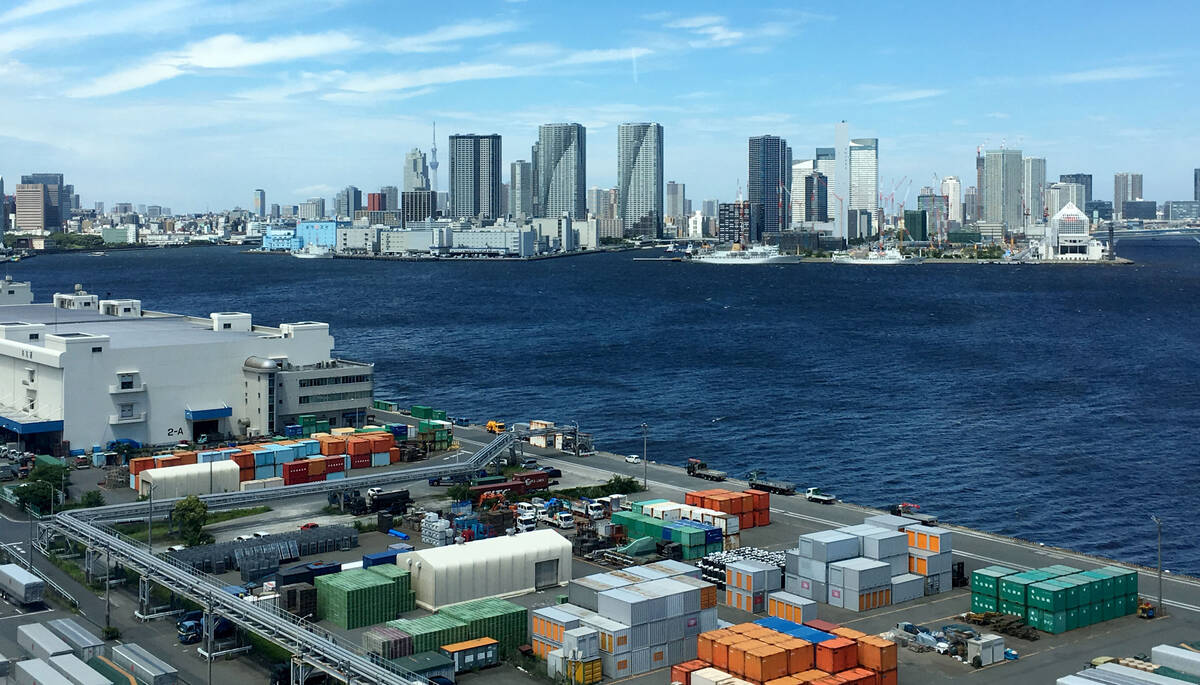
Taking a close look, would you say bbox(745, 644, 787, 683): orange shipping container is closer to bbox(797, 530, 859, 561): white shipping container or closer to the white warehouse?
bbox(797, 530, 859, 561): white shipping container

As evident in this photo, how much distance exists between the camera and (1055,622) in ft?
56.1

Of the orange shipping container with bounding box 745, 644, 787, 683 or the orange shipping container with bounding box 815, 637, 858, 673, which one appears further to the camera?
the orange shipping container with bounding box 815, 637, 858, 673

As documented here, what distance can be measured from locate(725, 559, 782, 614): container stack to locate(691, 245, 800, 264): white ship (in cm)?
12798

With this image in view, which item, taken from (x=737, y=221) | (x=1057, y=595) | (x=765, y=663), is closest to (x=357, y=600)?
(x=765, y=663)

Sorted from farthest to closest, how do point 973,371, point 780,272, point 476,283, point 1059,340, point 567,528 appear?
point 780,272, point 476,283, point 1059,340, point 973,371, point 567,528

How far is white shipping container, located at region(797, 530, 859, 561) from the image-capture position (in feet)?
61.4

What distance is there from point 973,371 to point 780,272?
80.9 meters

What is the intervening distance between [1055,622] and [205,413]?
2235cm

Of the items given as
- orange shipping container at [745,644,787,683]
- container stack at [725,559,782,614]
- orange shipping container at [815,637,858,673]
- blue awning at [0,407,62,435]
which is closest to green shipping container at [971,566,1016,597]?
container stack at [725,559,782,614]

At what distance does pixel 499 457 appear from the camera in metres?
27.8

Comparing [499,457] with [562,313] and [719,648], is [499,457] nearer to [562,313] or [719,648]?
[719,648]

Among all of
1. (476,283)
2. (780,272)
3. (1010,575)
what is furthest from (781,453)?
(780,272)

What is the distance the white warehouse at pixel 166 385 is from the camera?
29.4 meters

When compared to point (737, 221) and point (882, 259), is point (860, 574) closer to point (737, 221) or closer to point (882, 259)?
point (882, 259)
